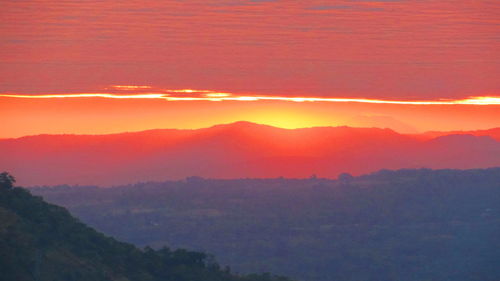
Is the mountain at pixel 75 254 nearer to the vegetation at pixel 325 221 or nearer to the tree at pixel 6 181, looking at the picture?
the tree at pixel 6 181

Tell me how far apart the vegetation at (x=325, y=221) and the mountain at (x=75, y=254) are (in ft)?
85.7

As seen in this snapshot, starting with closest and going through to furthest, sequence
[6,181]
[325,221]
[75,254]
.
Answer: [75,254]
[6,181]
[325,221]

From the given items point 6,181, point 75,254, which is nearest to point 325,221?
point 6,181

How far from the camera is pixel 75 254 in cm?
2566

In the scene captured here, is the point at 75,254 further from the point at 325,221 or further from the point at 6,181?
the point at 325,221

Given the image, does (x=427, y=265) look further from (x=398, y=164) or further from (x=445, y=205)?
(x=398, y=164)

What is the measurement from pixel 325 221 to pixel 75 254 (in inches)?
1886

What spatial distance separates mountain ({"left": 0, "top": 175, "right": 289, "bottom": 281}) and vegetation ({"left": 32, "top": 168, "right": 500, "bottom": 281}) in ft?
85.7

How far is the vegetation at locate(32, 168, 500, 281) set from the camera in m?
56.8

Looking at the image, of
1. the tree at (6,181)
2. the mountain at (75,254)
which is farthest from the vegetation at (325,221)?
the tree at (6,181)

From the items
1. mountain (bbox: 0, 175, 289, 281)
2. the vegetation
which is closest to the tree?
mountain (bbox: 0, 175, 289, 281)

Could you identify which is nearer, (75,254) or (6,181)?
(75,254)

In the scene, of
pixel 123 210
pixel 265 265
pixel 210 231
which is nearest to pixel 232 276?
pixel 265 265

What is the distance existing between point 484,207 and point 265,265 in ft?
73.1
